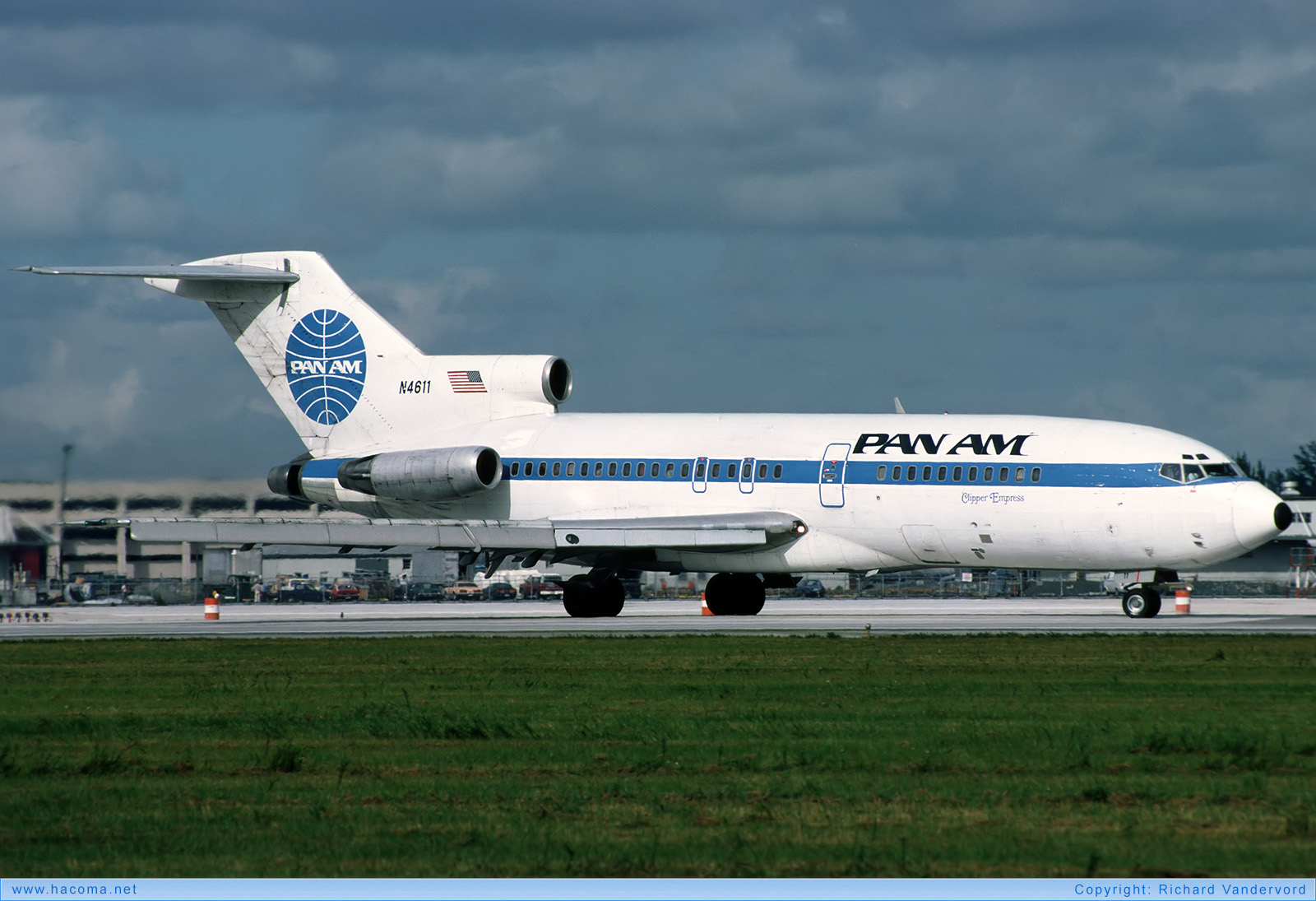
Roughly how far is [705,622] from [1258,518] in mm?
11995

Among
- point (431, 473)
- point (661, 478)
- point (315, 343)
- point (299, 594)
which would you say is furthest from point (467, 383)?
point (299, 594)

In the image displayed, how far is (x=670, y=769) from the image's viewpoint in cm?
1360

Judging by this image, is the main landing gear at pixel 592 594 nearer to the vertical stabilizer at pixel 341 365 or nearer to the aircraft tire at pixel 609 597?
the aircraft tire at pixel 609 597

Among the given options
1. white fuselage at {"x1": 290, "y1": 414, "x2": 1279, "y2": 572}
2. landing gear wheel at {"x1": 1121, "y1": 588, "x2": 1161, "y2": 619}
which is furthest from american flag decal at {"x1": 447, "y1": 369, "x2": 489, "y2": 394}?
landing gear wheel at {"x1": 1121, "y1": 588, "x2": 1161, "y2": 619}

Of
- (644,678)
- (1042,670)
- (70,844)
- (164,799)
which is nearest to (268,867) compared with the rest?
(70,844)

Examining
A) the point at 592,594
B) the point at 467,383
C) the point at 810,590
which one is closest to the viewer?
the point at 592,594

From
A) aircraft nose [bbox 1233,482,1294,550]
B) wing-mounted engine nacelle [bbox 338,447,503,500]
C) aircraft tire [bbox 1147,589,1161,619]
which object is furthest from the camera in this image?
wing-mounted engine nacelle [bbox 338,447,503,500]

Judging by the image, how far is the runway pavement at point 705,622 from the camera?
33.2m

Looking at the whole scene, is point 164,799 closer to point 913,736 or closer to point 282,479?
point 913,736

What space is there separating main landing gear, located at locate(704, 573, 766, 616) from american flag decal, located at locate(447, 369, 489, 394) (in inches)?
316

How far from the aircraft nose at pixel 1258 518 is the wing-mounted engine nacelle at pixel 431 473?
17693 mm

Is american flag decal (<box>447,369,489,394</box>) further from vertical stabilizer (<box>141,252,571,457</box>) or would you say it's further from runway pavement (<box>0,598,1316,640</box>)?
runway pavement (<box>0,598,1316,640</box>)

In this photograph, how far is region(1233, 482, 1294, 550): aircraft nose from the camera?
1345 inches

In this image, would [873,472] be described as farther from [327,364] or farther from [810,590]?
[810,590]
